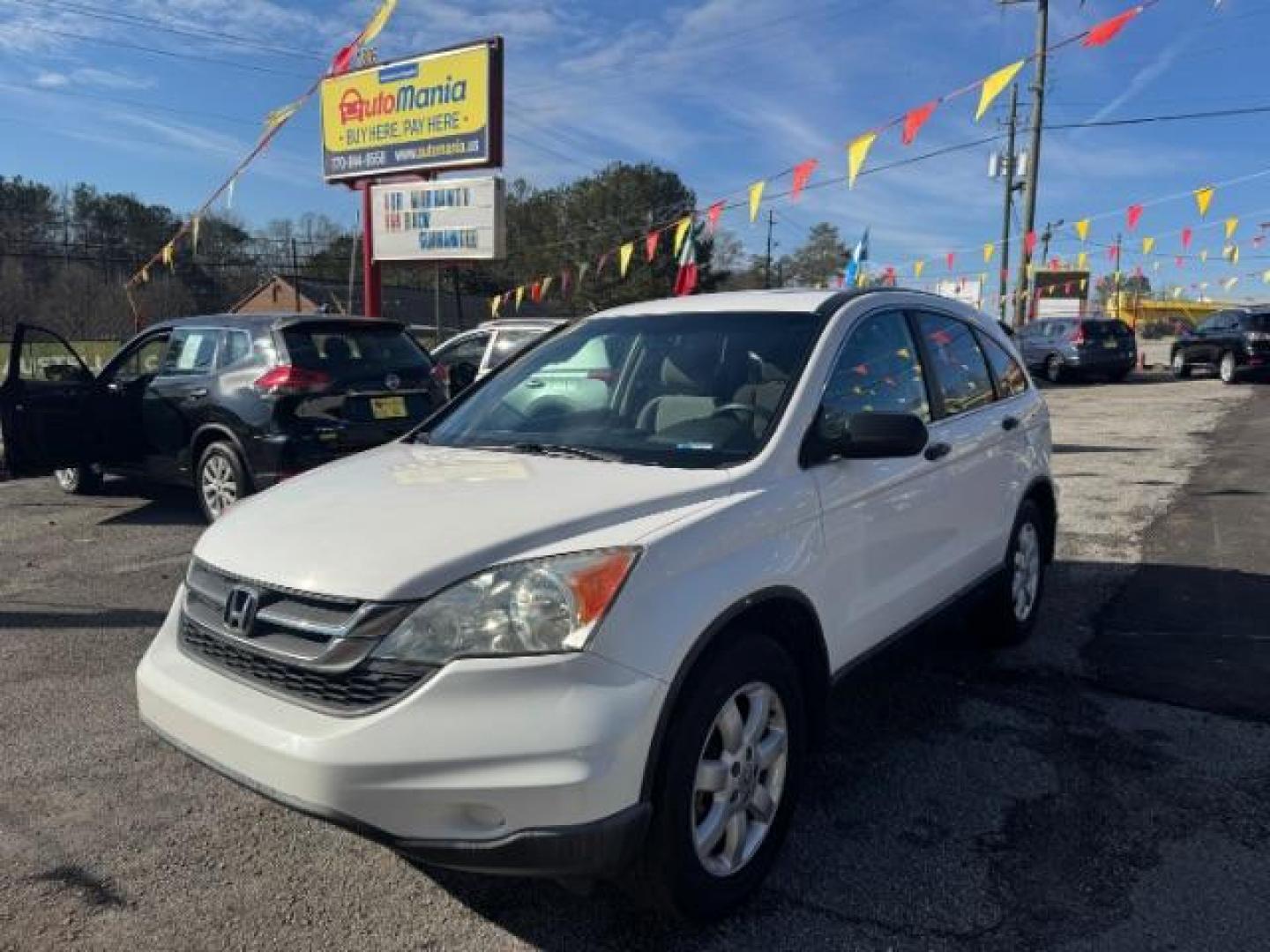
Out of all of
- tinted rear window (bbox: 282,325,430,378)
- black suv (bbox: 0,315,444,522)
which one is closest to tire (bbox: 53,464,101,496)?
black suv (bbox: 0,315,444,522)

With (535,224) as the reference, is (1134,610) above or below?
below

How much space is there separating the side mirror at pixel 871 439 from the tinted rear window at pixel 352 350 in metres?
5.05

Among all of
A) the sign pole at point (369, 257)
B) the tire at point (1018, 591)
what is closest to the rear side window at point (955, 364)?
the tire at point (1018, 591)

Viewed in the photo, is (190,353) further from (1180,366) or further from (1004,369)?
(1180,366)

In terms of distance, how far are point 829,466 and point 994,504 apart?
65.7 inches

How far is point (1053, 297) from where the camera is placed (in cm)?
3953

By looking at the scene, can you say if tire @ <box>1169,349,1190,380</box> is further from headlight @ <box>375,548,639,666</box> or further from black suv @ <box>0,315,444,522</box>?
headlight @ <box>375,548,639,666</box>

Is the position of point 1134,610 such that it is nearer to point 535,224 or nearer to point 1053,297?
point 1053,297

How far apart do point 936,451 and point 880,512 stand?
0.54 meters

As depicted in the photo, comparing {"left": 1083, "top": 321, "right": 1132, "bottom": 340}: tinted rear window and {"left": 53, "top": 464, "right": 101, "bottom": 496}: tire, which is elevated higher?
{"left": 1083, "top": 321, "right": 1132, "bottom": 340}: tinted rear window

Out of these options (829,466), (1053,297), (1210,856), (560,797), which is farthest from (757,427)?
(1053,297)

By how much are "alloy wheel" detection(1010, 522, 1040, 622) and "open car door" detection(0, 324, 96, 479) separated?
21.8 feet

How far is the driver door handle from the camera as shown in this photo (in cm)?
370

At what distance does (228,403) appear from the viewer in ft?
23.8
